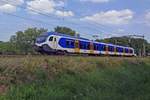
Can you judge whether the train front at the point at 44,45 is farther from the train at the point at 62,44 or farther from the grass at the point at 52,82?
the grass at the point at 52,82

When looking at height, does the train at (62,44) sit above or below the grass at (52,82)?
above

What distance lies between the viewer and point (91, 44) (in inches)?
1827

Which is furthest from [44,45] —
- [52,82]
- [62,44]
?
[52,82]

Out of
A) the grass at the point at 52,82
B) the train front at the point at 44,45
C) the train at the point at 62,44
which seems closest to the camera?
the grass at the point at 52,82

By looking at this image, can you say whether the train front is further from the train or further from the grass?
the grass

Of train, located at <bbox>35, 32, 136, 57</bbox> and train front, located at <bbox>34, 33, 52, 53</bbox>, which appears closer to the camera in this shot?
train front, located at <bbox>34, 33, 52, 53</bbox>

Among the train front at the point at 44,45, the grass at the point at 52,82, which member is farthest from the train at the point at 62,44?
the grass at the point at 52,82

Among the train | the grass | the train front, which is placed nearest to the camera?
the grass

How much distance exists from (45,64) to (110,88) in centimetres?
449

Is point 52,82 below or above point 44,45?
below

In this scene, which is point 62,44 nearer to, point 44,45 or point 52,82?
point 44,45

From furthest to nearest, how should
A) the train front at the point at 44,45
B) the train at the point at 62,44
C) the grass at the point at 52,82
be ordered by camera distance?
the train at the point at 62,44 < the train front at the point at 44,45 < the grass at the point at 52,82

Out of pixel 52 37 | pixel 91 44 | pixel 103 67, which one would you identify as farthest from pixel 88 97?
pixel 91 44

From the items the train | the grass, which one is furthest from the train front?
the grass
